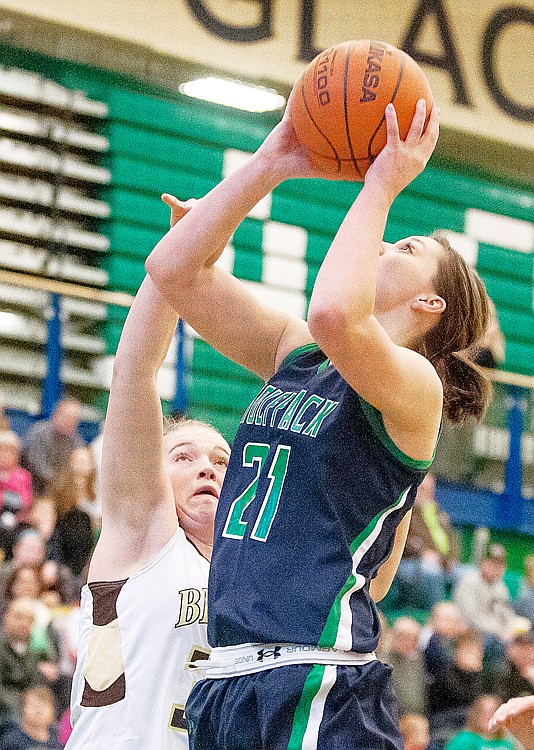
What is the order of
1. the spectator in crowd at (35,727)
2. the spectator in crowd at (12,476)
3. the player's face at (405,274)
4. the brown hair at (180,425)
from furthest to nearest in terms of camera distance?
the spectator in crowd at (12,476), the spectator in crowd at (35,727), the brown hair at (180,425), the player's face at (405,274)

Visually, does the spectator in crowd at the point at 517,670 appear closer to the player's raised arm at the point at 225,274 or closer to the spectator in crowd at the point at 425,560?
the spectator in crowd at the point at 425,560

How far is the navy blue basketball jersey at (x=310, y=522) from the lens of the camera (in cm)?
225

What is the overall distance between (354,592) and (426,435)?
1.05 ft

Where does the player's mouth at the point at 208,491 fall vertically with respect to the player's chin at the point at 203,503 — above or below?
above

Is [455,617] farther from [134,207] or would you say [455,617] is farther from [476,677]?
[134,207]

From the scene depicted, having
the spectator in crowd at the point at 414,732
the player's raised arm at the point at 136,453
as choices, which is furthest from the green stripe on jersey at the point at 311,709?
the spectator in crowd at the point at 414,732

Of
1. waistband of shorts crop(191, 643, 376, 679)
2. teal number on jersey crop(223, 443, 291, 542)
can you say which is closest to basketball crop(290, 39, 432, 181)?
teal number on jersey crop(223, 443, 291, 542)

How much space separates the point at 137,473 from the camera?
292 cm

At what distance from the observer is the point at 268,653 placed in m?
2.26

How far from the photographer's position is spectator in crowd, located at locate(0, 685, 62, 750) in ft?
20.5

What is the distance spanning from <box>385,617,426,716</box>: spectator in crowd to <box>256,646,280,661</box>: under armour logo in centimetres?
576

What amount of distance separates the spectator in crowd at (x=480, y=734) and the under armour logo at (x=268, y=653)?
5.69 m

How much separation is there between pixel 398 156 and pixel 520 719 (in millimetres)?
1167

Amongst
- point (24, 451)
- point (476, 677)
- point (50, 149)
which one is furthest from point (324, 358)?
point (50, 149)
